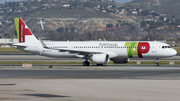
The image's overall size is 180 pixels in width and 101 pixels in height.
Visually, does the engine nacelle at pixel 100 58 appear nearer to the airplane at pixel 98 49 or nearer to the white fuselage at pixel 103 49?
the airplane at pixel 98 49

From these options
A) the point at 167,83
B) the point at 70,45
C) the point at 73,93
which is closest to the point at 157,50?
the point at 70,45

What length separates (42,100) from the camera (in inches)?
784

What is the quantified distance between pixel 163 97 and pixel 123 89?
4047mm

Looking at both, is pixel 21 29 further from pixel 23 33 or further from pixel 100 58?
pixel 100 58

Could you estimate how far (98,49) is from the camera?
50.3 m

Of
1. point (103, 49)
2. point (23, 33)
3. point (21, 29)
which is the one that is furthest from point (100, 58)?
point (21, 29)

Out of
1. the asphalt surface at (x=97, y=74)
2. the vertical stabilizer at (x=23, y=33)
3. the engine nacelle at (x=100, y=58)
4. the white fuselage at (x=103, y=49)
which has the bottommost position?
the asphalt surface at (x=97, y=74)

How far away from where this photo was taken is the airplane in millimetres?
48469

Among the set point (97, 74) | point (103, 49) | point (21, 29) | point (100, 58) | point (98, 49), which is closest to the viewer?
point (97, 74)

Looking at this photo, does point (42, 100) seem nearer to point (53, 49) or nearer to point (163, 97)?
point (163, 97)

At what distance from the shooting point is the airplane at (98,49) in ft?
159

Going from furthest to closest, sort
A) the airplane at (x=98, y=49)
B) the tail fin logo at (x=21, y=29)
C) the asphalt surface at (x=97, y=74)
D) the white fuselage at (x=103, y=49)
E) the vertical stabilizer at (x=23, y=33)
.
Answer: the tail fin logo at (x=21, y=29) → the vertical stabilizer at (x=23, y=33) → the white fuselage at (x=103, y=49) → the airplane at (x=98, y=49) → the asphalt surface at (x=97, y=74)

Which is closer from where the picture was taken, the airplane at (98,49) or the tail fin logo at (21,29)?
the airplane at (98,49)

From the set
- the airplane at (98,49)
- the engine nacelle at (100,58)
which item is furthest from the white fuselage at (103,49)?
the engine nacelle at (100,58)
